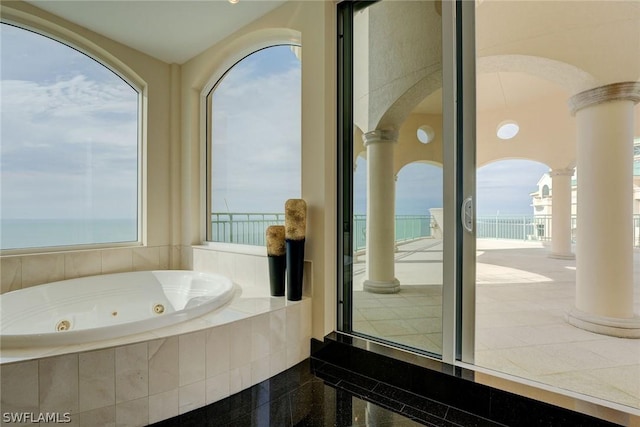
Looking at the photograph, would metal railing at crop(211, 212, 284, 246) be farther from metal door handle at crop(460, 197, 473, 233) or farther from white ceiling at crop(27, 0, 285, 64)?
white ceiling at crop(27, 0, 285, 64)

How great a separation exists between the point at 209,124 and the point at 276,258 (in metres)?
1.94

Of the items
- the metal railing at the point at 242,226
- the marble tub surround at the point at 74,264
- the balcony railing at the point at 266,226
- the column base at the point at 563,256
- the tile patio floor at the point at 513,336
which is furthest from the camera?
the column base at the point at 563,256

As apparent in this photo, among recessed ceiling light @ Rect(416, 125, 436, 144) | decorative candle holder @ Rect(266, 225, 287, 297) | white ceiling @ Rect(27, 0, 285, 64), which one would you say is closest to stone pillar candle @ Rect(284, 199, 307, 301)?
decorative candle holder @ Rect(266, 225, 287, 297)

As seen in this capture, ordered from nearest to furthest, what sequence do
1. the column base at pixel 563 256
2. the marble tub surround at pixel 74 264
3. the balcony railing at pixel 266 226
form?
the balcony railing at pixel 266 226, the marble tub surround at pixel 74 264, the column base at pixel 563 256

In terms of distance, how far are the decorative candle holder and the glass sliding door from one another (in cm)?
45

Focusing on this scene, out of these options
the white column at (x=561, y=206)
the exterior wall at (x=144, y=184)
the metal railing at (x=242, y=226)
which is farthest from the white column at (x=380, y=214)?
the white column at (x=561, y=206)

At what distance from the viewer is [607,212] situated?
2600 millimetres

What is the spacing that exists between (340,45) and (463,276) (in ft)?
5.88

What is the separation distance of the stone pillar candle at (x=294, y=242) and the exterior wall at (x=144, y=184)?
70.8 inches

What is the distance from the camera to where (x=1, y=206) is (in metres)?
2.32

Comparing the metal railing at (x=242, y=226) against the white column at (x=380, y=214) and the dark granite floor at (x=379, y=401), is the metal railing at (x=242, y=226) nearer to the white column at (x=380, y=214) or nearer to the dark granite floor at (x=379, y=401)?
the white column at (x=380, y=214)

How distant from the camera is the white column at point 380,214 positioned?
2057 millimetres

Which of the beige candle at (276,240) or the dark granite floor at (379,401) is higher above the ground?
the beige candle at (276,240)

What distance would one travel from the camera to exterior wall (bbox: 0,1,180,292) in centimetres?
232
